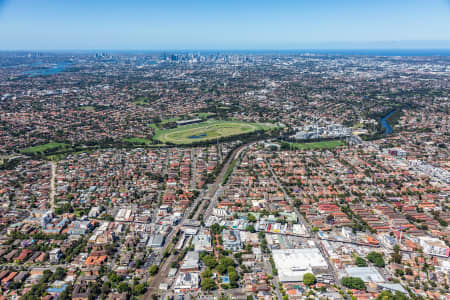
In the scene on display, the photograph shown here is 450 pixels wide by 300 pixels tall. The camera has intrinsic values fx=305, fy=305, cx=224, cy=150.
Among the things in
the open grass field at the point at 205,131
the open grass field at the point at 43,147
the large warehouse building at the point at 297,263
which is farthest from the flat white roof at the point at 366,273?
the open grass field at the point at 43,147

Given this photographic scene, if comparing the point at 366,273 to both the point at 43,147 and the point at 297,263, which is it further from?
the point at 43,147

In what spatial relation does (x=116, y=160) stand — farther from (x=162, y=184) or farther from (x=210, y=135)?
(x=210, y=135)

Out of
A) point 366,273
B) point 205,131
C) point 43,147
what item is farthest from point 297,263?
point 43,147

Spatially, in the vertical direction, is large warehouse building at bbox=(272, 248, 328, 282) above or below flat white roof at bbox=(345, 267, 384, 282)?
above

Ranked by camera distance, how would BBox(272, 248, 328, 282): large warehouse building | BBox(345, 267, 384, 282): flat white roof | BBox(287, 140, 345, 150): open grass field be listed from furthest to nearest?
BBox(287, 140, 345, 150): open grass field → BBox(272, 248, 328, 282): large warehouse building → BBox(345, 267, 384, 282): flat white roof

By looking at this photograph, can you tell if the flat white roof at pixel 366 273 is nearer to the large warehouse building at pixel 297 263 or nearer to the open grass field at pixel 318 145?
the large warehouse building at pixel 297 263

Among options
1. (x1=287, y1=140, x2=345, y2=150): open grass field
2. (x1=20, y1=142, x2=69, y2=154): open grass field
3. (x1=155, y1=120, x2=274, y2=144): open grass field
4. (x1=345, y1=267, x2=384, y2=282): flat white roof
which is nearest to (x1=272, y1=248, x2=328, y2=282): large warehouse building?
(x1=345, y1=267, x2=384, y2=282): flat white roof

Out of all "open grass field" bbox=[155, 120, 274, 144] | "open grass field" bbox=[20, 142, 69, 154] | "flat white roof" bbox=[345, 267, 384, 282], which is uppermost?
"open grass field" bbox=[155, 120, 274, 144]

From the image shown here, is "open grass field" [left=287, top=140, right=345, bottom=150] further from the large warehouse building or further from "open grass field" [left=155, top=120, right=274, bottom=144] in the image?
the large warehouse building
